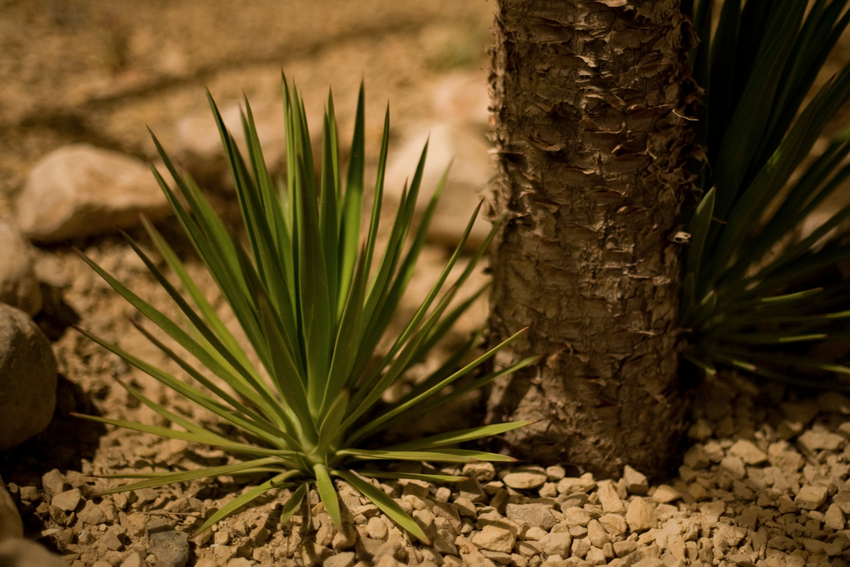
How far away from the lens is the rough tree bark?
3.88ft

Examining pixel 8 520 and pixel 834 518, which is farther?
pixel 834 518

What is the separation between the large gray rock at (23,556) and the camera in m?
0.86

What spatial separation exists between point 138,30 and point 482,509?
10.7 feet

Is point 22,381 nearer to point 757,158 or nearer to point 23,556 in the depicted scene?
point 23,556

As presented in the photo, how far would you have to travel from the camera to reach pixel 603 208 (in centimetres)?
129

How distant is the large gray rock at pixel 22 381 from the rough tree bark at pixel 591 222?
1.12 meters

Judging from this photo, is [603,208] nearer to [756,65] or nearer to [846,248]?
[756,65]

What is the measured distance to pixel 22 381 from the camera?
1387 mm

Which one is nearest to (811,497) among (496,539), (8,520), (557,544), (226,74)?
(557,544)

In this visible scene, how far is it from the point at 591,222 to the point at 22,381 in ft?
4.38

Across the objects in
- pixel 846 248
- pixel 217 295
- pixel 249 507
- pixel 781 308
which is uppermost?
pixel 846 248

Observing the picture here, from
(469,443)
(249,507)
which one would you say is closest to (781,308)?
(469,443)

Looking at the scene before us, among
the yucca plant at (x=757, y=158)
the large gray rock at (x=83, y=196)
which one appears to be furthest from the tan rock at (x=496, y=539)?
the large gray rock at (x=83, y=196)

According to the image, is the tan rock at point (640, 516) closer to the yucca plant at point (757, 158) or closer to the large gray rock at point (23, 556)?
the yucca plant at point (757, 158)
